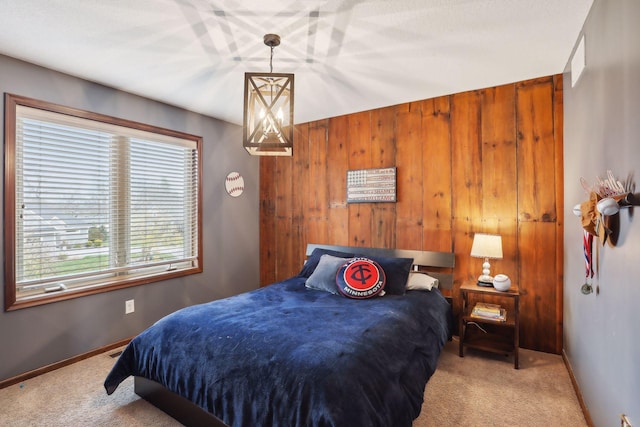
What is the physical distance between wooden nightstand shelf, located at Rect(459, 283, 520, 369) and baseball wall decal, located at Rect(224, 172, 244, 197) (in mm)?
2896

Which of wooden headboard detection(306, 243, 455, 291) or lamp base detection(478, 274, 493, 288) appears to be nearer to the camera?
lamp base detection(478, 274, 493, 288)

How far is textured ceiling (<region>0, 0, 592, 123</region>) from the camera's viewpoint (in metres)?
1.89

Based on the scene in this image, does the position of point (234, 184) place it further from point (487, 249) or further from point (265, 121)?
point (487, 249)

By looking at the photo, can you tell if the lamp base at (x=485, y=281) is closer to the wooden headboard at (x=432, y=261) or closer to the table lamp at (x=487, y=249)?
the table lamp at (x=487, y=249)

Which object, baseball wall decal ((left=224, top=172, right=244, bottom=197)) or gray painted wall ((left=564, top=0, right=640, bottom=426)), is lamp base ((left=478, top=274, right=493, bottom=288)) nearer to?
gray painted wall ((left=564, top=0, right=640, bottom=426))

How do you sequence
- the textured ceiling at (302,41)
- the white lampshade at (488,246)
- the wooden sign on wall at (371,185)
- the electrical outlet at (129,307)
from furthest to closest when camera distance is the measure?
the wooden sign on wall at (371,185), the electrical outlet at (129,307), the white lampshade at (488,246), the textured ceiling at (302,41)

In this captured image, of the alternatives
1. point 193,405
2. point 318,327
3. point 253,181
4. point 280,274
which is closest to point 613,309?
point 318,327

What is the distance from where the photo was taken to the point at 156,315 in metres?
3.39

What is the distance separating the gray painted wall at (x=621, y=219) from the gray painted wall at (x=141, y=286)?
99.3 inches

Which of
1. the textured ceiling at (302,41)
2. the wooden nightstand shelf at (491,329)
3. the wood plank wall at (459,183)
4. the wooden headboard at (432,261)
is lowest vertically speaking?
the wooden nightstand shelf at (491,329)

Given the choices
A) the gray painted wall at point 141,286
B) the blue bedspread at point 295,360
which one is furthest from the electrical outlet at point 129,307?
the blue bedspread at point 295,360

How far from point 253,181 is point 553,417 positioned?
387 cm

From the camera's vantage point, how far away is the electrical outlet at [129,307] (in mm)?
3148

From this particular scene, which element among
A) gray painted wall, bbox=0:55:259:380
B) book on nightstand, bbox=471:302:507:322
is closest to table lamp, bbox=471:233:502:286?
book on nightstand, bbox=471:302:507:322
